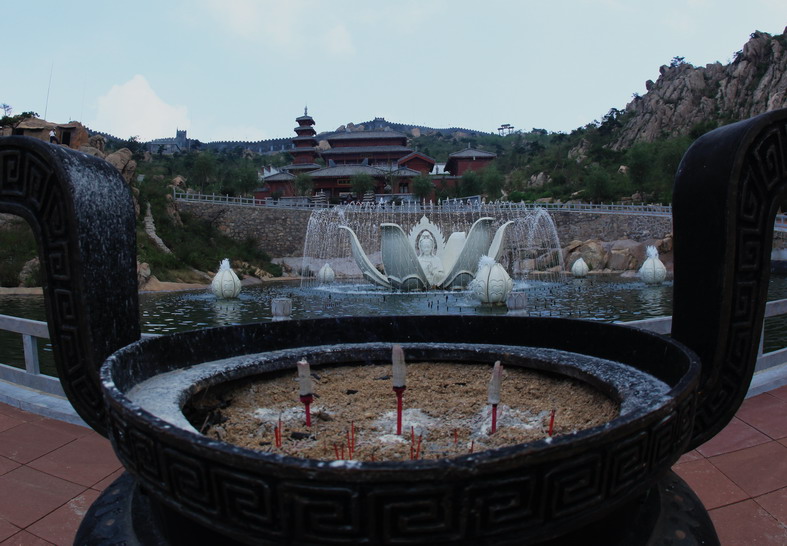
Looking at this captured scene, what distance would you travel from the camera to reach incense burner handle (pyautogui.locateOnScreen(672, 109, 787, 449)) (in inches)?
58.9

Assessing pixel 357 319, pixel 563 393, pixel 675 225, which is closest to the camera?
pixel 675 225

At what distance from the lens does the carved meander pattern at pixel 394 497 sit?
0.88 metres

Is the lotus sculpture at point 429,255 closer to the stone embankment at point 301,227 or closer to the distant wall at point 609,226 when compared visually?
the stone embankment at point 301,227

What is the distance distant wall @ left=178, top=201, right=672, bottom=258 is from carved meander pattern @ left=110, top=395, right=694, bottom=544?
26506 millimetres

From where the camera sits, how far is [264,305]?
13266 millimetres

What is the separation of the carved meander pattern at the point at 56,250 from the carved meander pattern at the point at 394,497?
75 cm

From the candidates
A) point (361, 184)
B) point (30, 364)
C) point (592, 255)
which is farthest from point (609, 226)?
point (30, 364)

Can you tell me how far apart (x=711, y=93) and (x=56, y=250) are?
47.2 metres

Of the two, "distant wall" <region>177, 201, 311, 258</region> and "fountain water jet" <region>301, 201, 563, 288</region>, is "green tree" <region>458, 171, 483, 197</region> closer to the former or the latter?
"fountain water jet" <region>301, 201, 563, 288</region>

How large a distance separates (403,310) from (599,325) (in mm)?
9332

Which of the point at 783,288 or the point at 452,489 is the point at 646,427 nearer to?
the point at 452,489

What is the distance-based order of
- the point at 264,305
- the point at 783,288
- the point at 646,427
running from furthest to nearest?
1. the point at 783,288
2. the point at 264,305
3. the point at 646,427

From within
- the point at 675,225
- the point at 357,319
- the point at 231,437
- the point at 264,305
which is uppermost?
the point at 675,225

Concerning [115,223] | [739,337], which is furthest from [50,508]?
[739,337]
